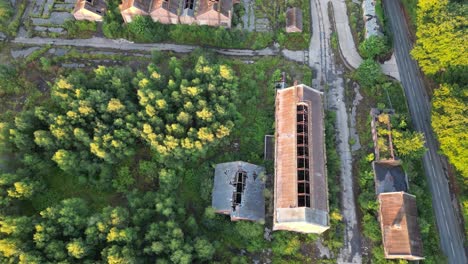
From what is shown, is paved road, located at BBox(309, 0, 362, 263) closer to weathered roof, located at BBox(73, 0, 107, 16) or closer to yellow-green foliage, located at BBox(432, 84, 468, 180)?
yellow-green foliage, located at BBox(432, 84, 468, 180)

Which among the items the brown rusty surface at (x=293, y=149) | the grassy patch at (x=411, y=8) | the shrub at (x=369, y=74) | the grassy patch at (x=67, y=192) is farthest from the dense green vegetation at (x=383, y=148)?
the grassy patch at (x=67, y=192)

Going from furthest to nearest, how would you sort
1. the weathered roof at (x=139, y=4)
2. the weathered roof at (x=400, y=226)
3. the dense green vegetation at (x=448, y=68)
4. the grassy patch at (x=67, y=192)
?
the weathered roof at (x=139, y=4), the grassy patch at (x=67, y=192), the dense green vegetation at (x=448, y=68), the weathered roof at (x=400, y=226)

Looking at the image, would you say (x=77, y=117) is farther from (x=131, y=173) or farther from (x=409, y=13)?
(x=409, y=13)

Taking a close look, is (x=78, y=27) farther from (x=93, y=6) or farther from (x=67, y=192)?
(x=67, y=192)

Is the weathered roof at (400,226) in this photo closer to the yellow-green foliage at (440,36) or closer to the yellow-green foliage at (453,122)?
the yellow-green foliage at (453,122)

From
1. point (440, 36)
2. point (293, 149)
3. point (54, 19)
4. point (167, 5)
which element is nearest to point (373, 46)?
point (440, 36)
